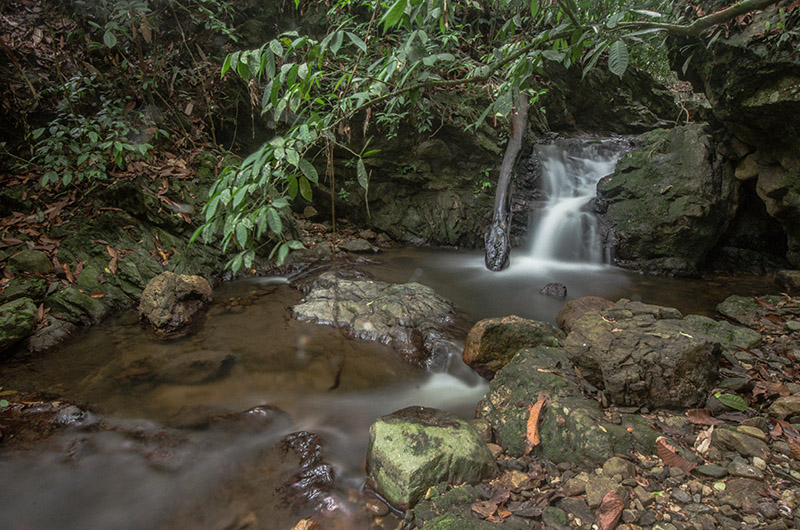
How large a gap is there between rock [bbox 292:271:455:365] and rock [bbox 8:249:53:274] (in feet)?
8.30

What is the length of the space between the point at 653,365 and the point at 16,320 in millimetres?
4952

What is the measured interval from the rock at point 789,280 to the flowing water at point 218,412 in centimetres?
141

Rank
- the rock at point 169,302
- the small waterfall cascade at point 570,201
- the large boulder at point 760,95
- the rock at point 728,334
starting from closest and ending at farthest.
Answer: the rock at point 728,334 < the rock at point 169,302 < the large boulder at point 760,95 < the small waterfall cascade at point 570,201

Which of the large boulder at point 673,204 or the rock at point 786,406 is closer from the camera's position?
the rock at point 786,406

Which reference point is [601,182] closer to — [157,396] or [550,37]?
[550,37]

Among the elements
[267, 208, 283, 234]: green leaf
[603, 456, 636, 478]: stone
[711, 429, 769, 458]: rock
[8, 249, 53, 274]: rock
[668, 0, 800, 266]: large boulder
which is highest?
[668, 0, 800, 266]: large boulder

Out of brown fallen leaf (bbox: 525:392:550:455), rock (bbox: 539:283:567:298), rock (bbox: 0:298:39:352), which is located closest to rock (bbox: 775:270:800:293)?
rock (bbox: 539:283:567:298)

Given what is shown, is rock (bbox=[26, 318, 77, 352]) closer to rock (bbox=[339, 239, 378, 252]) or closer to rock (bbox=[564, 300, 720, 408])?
rock (bbox=[339, 239, 378, 252])

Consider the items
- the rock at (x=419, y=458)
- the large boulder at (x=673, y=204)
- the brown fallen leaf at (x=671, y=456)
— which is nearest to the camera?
the brown fallen leaf at (x=671, y=456)

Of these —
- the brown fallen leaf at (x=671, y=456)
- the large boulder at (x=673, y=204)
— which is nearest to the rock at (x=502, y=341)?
the brown fallen leaf at (x=671, y=456)

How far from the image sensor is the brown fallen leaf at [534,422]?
204 cm

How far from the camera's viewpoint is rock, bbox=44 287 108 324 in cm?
347

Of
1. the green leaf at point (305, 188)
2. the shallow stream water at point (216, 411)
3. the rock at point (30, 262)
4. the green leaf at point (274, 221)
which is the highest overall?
the green leaf at point (305, 188)

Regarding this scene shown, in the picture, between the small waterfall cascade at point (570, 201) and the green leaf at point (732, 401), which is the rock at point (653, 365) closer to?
the green leaf at point (732, 401)
